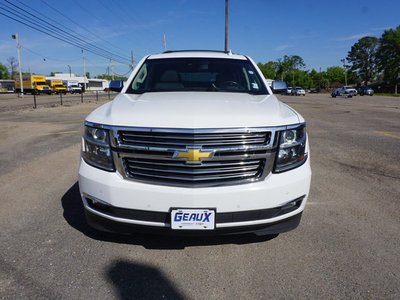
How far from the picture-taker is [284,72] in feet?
453

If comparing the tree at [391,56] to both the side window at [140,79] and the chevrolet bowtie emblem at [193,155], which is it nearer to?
the side window at [140,79]

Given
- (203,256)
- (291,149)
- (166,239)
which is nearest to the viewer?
(291,149)

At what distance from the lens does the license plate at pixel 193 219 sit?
2248 mm

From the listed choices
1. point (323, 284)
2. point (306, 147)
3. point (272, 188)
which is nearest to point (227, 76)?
point (306, 147)

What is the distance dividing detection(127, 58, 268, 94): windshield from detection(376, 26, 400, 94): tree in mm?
86099

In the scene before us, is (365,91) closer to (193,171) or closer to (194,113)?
(194,113)

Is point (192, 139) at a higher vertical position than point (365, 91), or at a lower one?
lower

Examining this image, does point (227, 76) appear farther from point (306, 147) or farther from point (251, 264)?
point (251, 264)

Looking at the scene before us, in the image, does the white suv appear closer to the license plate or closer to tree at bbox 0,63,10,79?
the license plate

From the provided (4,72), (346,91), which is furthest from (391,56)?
(4,72)

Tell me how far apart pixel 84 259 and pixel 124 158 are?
95cm

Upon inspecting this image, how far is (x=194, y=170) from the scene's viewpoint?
88.5 inches

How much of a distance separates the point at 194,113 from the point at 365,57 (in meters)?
114

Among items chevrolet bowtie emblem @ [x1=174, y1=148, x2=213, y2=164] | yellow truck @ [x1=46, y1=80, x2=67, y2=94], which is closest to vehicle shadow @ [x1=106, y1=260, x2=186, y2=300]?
chevrolet bowtie emblem @ [x1=174, y1=148, x2=213, y2=164]
